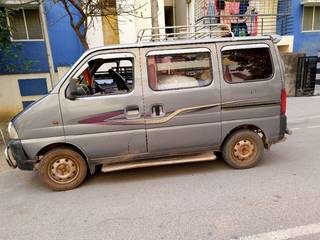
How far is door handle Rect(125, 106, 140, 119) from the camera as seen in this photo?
3652mm

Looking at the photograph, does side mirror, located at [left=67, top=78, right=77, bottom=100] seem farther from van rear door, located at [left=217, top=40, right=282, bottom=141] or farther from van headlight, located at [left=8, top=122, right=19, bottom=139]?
van rear door, located at [left=217, top=40, right=282, bottom=141]

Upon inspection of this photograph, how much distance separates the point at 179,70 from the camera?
149 inches

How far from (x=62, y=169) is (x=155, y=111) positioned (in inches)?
62.7

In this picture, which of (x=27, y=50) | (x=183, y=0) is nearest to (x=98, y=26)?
(x=27, y=50)

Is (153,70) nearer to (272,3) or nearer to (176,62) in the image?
(176,62)

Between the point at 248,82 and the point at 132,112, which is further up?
the point at 248,82

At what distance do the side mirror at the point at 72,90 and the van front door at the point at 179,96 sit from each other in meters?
0.96

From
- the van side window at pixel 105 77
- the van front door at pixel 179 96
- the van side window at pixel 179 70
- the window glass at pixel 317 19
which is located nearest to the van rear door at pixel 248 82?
the van front door at pixel 179 96

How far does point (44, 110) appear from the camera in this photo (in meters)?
3.49

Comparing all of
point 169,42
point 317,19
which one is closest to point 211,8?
point 317,19

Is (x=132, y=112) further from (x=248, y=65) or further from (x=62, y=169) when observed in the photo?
(x=248, y=65)

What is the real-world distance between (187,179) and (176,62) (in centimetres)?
175

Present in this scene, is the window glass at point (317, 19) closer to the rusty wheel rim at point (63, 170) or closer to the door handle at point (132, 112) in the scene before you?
the door handle at point (132, 112)

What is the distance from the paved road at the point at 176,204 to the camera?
2729 mm
